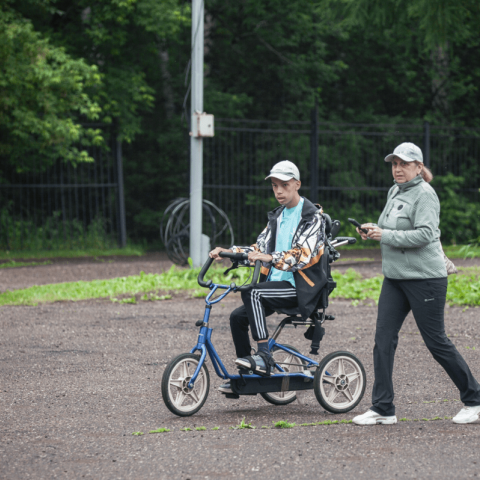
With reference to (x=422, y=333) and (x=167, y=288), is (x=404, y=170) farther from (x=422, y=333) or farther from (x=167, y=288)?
(x=167, y=288)

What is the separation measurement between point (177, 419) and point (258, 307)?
2.96ft

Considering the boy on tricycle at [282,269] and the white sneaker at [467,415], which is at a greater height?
the boy on tricycle at [282,269]

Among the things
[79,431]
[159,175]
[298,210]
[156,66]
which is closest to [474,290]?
[298,210]

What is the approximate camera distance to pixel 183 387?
5031 millimetres

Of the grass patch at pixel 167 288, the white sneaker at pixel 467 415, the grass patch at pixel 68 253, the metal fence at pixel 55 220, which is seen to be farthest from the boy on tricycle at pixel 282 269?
the metal fence at pixel 55 220

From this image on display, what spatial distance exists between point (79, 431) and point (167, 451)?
0.74 metres

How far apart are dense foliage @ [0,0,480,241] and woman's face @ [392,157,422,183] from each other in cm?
999

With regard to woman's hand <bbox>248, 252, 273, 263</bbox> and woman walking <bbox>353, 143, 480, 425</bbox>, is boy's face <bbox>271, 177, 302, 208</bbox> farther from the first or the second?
woman walking <bbox>353, 143, 480, 425</bbox>

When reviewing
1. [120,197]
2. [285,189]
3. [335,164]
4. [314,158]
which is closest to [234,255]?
[285,189]

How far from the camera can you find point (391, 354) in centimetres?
495

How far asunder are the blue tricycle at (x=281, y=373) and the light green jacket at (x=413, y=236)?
16.5 inches

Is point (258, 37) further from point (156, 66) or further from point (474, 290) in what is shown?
point (474, 290)

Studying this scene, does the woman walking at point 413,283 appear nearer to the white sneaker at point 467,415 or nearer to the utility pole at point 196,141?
the white sneaker at point 467,415

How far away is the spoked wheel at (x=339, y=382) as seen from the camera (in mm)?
5203
